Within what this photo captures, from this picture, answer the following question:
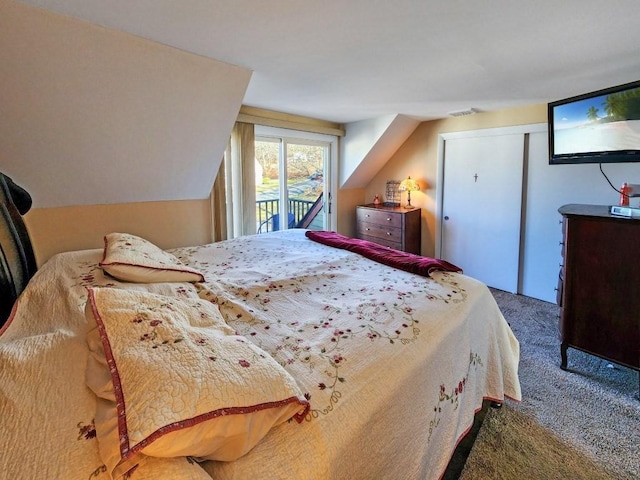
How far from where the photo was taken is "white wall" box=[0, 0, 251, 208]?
1.74 m

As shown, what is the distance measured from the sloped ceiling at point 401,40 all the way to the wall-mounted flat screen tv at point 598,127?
198 millimetres

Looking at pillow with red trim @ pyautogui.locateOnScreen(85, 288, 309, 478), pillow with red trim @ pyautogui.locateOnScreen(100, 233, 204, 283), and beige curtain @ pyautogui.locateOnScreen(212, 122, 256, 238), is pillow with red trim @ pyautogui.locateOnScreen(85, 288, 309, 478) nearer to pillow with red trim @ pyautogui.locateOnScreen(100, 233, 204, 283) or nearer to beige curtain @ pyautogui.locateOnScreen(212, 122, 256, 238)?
pillow with red trim @ pyautogui.locateOnScreen(100, 233, 204, 283)

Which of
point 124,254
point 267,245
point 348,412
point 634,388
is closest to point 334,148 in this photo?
point 267,245

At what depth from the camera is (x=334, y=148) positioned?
4.74 meters

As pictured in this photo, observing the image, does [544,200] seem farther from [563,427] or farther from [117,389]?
[117,389]

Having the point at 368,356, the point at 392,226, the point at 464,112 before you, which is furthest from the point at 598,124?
the point at 368,356

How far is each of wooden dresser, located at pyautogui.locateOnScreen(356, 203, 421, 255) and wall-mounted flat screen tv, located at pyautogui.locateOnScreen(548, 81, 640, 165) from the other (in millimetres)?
1832

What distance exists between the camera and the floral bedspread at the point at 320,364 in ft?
2.14

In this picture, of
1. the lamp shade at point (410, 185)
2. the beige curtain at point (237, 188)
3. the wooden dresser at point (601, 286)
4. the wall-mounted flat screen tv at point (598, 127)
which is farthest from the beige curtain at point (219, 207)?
the wall-mounted flat screen tv at point (598, 127)

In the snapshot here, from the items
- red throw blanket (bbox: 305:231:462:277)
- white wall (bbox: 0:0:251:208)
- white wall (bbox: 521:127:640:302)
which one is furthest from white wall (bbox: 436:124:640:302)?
white wall (bbox: 0:0:251:208)

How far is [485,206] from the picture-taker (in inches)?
155

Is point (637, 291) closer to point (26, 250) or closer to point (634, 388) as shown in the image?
point (634, 388)

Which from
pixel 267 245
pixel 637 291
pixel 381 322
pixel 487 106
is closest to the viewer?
pixel 381 322

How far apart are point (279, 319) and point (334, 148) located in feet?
12.6
